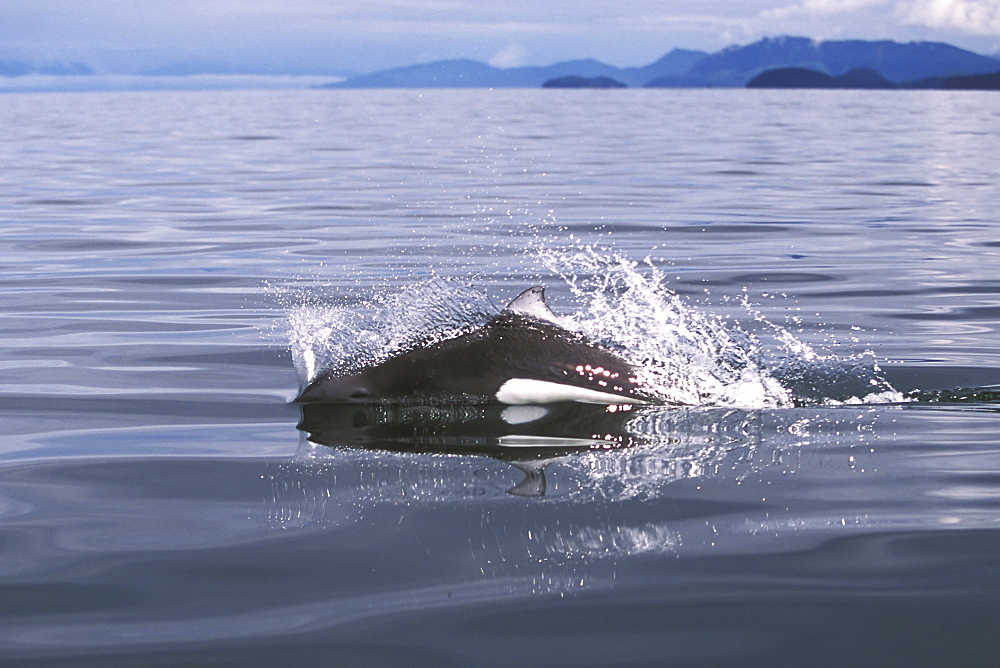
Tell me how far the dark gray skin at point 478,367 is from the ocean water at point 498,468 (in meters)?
0.16

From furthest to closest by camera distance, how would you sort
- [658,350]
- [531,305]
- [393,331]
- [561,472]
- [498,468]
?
[658,350] → [393,331] → [531,305] → [498,468] → [561,472]

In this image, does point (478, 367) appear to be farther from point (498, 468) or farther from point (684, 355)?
point (684, 355)

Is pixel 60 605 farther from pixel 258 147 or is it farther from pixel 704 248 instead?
Result: pixel 258 147

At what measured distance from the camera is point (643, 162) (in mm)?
29438

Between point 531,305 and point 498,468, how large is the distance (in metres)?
1.35

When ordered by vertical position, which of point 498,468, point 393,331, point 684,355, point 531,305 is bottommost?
point 498,468

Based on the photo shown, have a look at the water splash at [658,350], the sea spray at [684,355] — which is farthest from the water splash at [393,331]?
the sea spray at [684,355]

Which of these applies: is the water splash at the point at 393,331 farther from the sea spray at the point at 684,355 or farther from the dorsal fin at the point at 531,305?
the sea spray at the point at 684,355

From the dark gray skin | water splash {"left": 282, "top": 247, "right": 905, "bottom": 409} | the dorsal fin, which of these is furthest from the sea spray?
the dorsal fin

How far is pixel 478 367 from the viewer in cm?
632

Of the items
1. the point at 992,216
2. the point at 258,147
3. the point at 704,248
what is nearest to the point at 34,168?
the point at 258,147

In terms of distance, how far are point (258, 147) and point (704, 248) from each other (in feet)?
80.6

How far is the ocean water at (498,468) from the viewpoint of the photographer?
3588mm

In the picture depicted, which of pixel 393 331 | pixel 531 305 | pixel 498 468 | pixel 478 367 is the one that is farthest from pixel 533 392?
pixel 498 468
